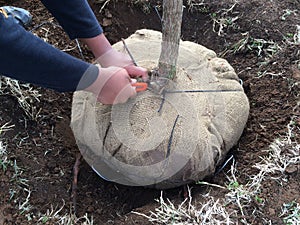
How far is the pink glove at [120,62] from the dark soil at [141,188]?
0.36 meters

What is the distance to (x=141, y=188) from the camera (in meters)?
1.69

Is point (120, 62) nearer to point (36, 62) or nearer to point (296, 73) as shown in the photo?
point (36, 62)

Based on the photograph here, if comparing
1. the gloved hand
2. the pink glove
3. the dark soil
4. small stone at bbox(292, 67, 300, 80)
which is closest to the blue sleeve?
the pink glove

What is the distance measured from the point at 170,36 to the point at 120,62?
0.73 feet

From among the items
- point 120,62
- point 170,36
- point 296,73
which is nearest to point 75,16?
point 120,62

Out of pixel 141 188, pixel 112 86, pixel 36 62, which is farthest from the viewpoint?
pixel 141 188

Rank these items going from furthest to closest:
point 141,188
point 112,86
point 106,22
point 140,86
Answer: point 106,22 < point 141,188 < point 140,86 < point 112,86

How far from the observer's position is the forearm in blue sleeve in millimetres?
1229

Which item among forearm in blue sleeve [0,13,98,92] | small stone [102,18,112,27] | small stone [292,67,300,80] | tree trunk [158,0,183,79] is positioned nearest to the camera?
forearm in blue sleeve [0,13,98,92]

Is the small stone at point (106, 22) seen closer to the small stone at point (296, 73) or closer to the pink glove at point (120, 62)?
the pink glove at point (120, 62)

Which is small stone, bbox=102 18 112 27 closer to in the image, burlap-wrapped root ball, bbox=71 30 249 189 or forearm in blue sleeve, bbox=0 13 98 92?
burlap-wrapped root ball, bbox=71 30 249 189

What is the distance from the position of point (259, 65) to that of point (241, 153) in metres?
0.44

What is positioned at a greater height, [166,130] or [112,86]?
[112,86]

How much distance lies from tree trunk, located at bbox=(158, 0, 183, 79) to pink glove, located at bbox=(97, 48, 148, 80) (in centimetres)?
7
